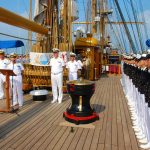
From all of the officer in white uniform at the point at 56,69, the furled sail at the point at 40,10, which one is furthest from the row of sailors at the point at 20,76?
the furled sail at the point at 40,10

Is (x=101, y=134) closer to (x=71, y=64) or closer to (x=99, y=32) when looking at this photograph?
(x=71, y=64)

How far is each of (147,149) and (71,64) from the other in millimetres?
6221

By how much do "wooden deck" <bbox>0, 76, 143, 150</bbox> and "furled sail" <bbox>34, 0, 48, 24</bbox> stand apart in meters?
4.37

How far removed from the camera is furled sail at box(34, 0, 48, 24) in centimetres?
1098

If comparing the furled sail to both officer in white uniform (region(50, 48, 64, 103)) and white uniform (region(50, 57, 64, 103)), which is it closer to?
officer in white uniform (region(50, 48, 64, 103))

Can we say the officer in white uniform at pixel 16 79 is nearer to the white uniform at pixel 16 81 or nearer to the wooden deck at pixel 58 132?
the white uniform at pixel 16 81

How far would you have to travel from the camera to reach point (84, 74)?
1623 centimetres

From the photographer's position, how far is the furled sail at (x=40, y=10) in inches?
432

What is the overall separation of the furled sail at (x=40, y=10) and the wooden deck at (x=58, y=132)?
4.37 meters

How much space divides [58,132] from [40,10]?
6645mm

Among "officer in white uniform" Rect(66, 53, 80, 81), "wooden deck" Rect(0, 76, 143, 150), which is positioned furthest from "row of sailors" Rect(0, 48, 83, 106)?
"wooden deck" Rect(0, 76, 143, 150)

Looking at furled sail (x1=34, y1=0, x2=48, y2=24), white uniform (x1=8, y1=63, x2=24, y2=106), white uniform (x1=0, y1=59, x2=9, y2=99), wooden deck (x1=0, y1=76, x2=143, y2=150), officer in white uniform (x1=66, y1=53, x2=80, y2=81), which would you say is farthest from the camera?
furled sail (x1=34, y1=0, x2=48, y2=24)

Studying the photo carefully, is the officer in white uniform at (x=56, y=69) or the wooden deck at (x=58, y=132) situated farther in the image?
the officer in white uniform at (x=56, y=69)

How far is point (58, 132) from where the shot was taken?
5578mm
